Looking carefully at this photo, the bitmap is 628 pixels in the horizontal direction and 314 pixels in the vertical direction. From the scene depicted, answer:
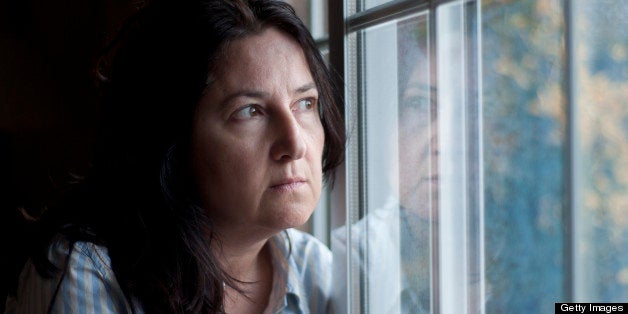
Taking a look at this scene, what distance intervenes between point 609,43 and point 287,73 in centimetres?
45

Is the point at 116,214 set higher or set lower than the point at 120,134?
lower

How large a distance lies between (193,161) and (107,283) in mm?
214

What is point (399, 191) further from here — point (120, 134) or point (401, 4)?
point (120, 134)

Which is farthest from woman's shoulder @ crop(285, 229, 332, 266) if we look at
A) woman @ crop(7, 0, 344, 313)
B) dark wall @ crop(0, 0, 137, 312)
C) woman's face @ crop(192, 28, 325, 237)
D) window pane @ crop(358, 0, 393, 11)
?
dark wall @ crop(0, 0, 137, 312)

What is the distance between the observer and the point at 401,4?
2.73 ft

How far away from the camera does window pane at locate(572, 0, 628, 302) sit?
20.9 inches

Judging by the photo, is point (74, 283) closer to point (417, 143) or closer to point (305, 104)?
point (305, 104)

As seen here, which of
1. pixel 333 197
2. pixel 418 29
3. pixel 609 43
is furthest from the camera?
pixel 333 197

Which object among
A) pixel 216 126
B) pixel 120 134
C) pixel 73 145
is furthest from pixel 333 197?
pixel 73 145

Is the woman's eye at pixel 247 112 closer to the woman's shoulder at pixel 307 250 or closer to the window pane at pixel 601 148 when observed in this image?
the woman's shoulder at pixel 307 250

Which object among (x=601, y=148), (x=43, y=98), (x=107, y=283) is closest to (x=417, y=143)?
(x=601, y=148)

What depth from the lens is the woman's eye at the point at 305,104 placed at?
917 mm

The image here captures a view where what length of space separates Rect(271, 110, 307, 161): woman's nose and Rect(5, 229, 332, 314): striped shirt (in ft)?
0.91

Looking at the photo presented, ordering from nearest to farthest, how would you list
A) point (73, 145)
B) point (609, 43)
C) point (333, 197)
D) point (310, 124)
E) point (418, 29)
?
point (609, 43) < point (418, 29) < point (310, 124) < point (333, 197) < point (73, 145)
